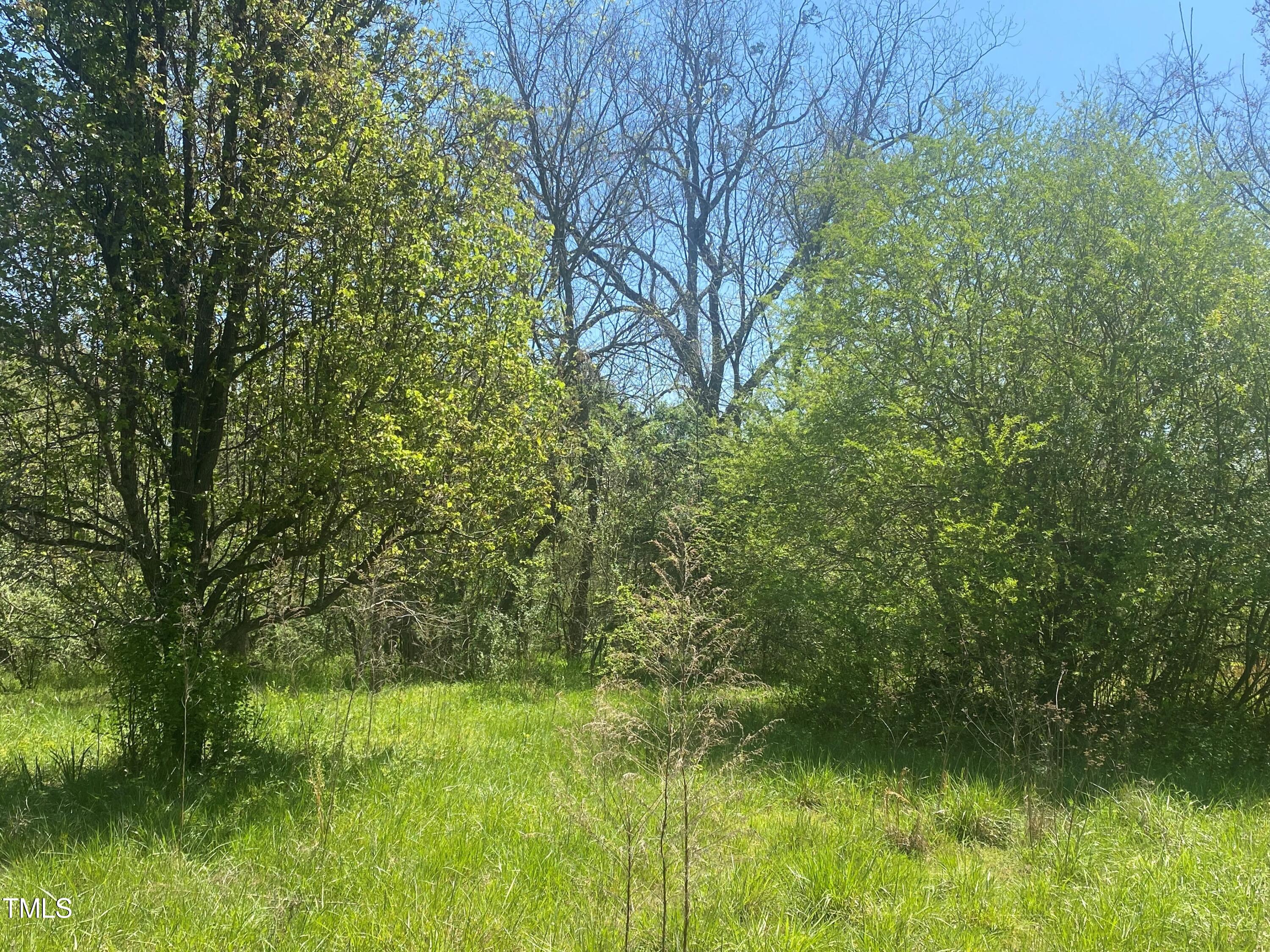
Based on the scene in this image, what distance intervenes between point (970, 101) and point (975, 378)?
712 centimetres

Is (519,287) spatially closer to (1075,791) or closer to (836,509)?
(836,509)

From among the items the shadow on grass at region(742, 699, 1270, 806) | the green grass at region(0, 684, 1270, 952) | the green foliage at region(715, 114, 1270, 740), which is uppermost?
the green foliage at region(715, 114, 1270, 740)

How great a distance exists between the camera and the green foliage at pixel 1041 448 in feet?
21.5

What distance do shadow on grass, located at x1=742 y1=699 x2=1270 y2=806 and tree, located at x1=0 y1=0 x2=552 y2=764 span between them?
3.96 metres

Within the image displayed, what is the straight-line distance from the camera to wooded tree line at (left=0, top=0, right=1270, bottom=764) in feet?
15.8

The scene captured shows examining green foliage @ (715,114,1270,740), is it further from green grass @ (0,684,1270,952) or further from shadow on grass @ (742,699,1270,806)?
green grass @ (0,684,1270,952)

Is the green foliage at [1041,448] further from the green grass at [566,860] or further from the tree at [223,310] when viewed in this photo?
the tree at [223,310]

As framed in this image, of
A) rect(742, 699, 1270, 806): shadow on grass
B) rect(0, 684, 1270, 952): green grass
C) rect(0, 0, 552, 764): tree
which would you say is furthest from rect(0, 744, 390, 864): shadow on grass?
rect(742, 699, 1270, 806): shadow on grass

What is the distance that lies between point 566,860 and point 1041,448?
5.58 m

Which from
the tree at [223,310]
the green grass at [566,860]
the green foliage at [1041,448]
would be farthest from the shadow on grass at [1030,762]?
the tree at [223,310]

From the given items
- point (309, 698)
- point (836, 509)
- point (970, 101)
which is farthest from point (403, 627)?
point (970, 101)

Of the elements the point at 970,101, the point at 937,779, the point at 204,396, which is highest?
the point at 970,101

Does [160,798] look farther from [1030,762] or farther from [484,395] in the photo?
[1030,762]

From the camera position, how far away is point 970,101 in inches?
468
